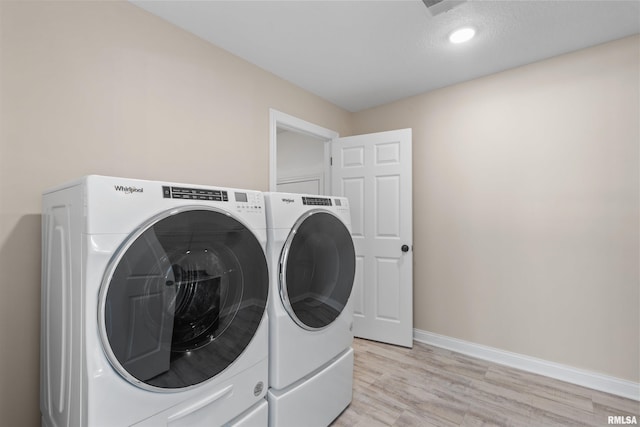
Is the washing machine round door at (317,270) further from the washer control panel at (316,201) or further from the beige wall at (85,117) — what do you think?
the beige wall at (85,117)

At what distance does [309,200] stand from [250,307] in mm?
620

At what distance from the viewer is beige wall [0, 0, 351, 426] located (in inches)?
48.6

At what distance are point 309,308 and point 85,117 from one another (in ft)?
4.87

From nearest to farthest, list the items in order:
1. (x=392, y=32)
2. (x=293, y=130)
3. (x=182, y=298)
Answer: (x=182, y=298)
(x=392, y=32)
(x=293, y=130)

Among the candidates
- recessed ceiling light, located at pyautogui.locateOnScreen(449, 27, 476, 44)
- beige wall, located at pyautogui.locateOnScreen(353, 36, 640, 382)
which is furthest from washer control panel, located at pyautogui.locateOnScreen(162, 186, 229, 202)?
beige wall, located at pyautogui.locateOnScreen(353, 36, 640, 382)

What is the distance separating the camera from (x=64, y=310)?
3.22ft

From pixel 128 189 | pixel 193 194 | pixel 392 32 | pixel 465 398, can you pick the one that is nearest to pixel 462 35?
pixel 392 32

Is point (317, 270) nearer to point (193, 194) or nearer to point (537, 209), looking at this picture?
point (193, 194)

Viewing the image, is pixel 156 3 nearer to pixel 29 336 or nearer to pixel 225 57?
pixel 225 57

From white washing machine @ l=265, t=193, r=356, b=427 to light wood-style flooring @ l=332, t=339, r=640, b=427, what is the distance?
0.26 m

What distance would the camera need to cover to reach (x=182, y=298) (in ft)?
3.31

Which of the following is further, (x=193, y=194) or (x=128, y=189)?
(x=193, y=194)

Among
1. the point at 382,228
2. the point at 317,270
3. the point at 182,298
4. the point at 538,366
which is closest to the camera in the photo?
the point at 182,298

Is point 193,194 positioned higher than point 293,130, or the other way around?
point 293,130
